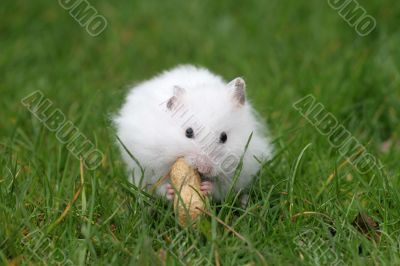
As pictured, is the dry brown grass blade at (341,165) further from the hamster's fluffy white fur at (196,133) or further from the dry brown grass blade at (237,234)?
the dry brown grass blade at (237,234)

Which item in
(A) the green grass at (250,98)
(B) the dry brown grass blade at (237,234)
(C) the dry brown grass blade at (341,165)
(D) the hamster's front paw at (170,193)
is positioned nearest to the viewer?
(B) the dry brown grass blade at (237,234)

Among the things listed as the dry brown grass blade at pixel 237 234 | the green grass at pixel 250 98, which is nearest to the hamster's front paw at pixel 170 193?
the green grass at pixel 250 98

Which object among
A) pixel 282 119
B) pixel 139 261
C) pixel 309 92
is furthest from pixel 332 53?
pixel 139 261

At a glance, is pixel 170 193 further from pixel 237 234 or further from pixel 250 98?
pixel 250 98

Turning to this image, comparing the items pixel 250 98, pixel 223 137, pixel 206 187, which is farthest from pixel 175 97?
pixel 250 98

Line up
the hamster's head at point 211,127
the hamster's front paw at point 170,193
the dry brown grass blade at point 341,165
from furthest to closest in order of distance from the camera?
the dry brown grass blade at point 341,165, the hamster's front paw at point 170,193, the hamster's head at point 211,127
